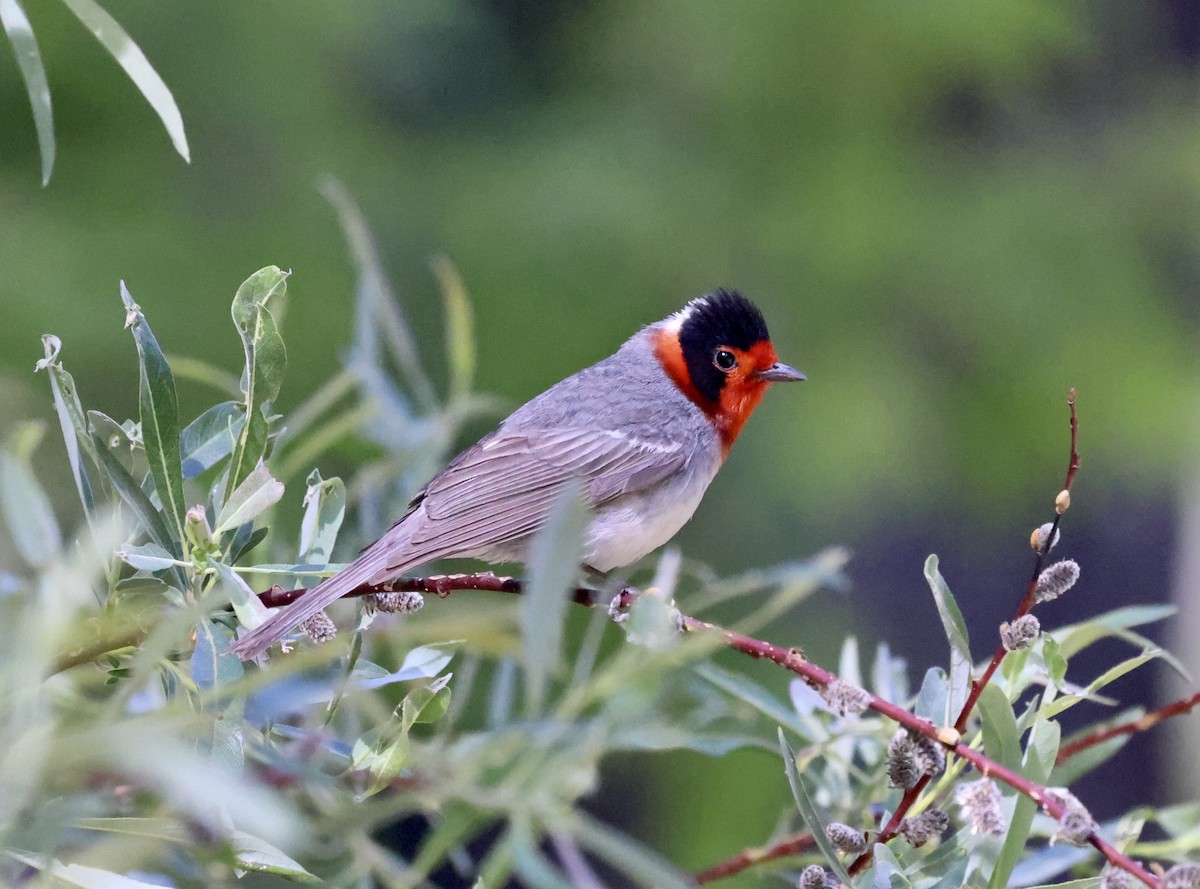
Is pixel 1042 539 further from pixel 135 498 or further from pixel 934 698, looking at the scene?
pixel 135 498

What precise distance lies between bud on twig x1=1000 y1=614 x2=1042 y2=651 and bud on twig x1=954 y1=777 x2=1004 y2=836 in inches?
4.0

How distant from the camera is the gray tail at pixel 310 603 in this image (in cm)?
101

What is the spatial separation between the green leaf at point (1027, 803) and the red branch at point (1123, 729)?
18 centimetres

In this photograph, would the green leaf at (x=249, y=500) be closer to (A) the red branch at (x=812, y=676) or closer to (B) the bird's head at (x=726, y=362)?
(A) the red branch at (x=812, y=676)

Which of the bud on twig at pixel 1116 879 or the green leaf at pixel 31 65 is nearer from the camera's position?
Answer: the bud on twig at pixel 1116 879

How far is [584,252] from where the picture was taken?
432 centimetres

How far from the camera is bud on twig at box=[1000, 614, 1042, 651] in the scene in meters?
0.93

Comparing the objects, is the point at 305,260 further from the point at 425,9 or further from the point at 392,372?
the point at 425,9

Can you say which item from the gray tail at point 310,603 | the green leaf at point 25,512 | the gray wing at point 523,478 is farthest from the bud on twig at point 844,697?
the gray wing at point 523,478

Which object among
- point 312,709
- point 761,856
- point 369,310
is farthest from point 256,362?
point 369,310

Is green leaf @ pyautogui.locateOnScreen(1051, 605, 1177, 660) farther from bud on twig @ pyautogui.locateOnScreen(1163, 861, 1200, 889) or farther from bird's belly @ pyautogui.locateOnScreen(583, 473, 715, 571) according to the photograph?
bird's belly @ pyautogui.locateOnScreen(583, 473, 715, 571)

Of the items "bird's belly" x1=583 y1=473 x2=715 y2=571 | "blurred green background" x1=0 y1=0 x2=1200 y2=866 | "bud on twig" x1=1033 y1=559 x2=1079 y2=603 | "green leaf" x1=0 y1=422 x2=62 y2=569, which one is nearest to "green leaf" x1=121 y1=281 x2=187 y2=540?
"green leaf" x1=0 y1=422 x2=62 y2=569

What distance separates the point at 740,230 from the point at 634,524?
2587 mm

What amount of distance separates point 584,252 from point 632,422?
2.17 meters
